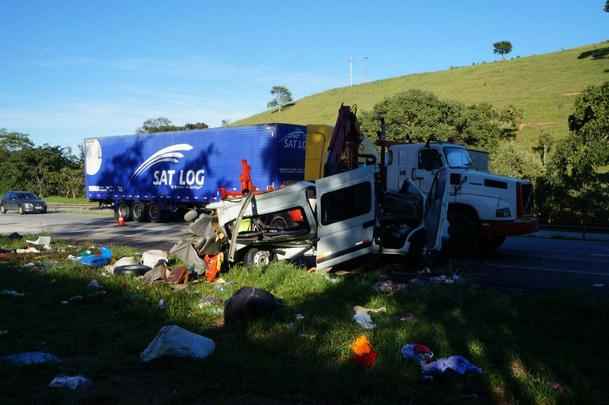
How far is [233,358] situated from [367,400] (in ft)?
5.05

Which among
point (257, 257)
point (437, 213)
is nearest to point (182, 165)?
point (257, 257)

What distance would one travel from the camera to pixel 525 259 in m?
13.3

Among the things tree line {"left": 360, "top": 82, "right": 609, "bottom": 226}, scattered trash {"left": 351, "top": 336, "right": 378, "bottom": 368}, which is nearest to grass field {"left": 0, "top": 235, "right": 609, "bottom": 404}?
scattered trash {"left": 351, "top": 336, "right": 378, "bottom": 368}

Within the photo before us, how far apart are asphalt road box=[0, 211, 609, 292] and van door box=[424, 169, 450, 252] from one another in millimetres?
937

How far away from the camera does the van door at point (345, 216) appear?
10.5m

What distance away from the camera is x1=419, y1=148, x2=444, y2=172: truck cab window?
46.2 feet

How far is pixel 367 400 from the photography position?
4.46 metres

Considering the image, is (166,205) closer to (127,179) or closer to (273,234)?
(127,179)

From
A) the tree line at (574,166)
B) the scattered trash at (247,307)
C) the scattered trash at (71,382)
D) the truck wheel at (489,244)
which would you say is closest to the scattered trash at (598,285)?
the truck wheel at (489,244)

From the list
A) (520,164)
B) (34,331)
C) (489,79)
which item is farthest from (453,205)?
(489,79)

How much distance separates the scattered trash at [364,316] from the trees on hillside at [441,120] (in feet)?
124

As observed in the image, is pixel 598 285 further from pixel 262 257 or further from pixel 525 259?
pixel 262 257

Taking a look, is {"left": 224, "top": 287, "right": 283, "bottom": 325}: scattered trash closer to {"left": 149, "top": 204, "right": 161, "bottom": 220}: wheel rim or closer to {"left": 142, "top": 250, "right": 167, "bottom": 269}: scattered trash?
{"left": 142, "top": 250, "right": 167, "bottom": 269}: scattered trash

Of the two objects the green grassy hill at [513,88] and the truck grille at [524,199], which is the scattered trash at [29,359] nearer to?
the truck grille at [524,199]
